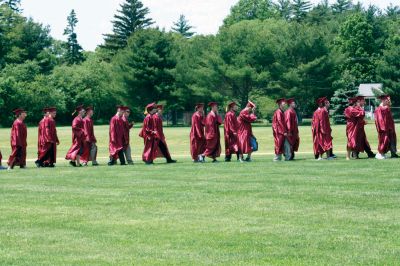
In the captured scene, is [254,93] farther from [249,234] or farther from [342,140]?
[249,234]

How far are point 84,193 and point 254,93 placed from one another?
6948 cm

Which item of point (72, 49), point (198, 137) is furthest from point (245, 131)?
point (72, 49)

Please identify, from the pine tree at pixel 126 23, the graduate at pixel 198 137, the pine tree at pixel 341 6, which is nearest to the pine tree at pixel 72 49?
the pine tree at pixel 126 23

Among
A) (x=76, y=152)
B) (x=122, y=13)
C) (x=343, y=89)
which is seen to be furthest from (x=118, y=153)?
(x=122, y=13)

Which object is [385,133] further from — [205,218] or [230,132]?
[205,218]

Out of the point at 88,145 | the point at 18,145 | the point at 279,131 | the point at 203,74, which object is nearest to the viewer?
the point at 18,145

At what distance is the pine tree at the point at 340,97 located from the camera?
233ft

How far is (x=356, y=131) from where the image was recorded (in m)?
26.4

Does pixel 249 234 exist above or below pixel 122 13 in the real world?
below

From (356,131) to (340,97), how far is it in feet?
158

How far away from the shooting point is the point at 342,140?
42.8 m

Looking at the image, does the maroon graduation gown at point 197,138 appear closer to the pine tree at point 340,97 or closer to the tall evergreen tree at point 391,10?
the pine tree at point 340,97

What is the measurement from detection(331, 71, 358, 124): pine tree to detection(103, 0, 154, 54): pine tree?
130 ft

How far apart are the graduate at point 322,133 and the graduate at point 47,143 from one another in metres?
8.08
